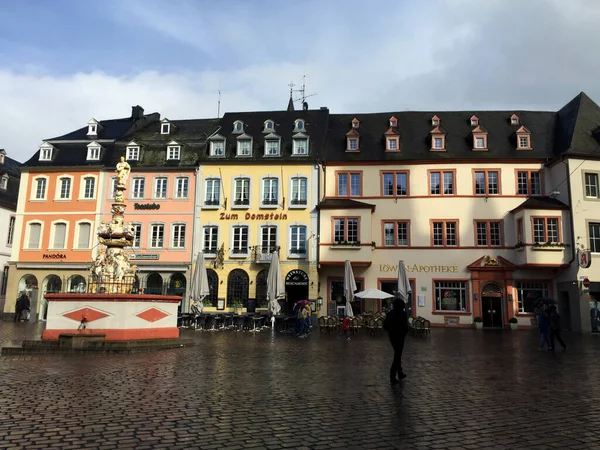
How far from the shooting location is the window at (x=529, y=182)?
114ft

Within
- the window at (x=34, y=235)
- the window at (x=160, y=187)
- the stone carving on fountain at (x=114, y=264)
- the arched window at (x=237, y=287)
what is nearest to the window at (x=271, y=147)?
the window at (x=160, y=187)

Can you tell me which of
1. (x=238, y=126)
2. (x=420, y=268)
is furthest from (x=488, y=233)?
(x=238, y=126)

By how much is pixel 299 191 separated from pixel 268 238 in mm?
3960

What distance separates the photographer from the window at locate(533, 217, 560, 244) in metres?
32.4

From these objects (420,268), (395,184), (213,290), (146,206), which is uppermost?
(395,184)

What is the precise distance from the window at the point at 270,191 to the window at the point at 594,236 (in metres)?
20.4

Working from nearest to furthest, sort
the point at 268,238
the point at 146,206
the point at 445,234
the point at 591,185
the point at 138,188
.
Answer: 1. the point at 591,185
2. the point at 445,234
3. the point at 268,238
4. the point at 146,206
5. the point at 138,188

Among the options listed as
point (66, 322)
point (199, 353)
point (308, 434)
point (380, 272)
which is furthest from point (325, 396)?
point (380, 272)

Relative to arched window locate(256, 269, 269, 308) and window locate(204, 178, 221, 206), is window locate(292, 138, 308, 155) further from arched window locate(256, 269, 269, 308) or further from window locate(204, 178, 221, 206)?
arched window locate(256, 269, 269, 308)

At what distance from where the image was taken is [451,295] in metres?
34.1

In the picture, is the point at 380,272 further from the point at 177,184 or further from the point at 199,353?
the point at 199,353

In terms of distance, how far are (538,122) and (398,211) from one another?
13.1m

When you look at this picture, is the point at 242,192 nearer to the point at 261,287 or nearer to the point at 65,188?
the point at 261,287

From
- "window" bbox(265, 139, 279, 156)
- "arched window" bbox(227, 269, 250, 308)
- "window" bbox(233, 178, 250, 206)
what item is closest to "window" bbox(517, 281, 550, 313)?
"arched window" bbox(227, 269, 250, 308)
